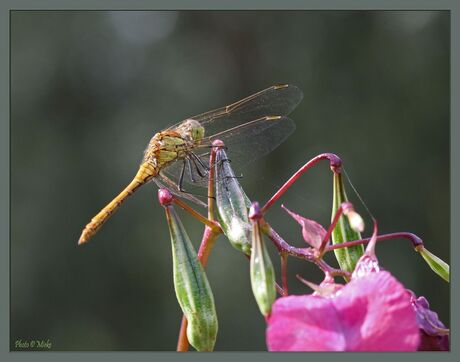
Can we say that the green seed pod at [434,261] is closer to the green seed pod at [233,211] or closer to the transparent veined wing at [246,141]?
the green seed pod at [233,211]

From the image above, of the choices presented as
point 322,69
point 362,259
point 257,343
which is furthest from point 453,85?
point 322,69

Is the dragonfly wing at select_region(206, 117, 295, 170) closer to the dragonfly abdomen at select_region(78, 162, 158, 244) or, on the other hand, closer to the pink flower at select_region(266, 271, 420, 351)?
the dragonfly abdomen at select_region(78, 162, 158, 244)

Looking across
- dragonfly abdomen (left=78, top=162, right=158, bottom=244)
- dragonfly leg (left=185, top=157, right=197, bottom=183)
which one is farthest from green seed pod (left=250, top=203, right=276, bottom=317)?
dragonfly abdomen (left=78, top=162, right=158, bottom=244)

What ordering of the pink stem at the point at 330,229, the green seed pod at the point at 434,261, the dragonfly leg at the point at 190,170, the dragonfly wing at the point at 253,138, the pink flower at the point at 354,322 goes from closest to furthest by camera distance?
the pink flower at the point at 354,322 → the pink stem at the point at 330,229 → the green seed pod at the point at 434,261 → the dragonfly leg at the point at 190,170 → the dragonfly wing at the point at 253,138

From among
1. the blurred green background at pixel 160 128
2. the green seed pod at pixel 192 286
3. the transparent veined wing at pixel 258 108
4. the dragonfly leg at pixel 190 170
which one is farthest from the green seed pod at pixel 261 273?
the blurred green background at pixel 160 128

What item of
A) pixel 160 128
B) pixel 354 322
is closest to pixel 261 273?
pixel 354 322

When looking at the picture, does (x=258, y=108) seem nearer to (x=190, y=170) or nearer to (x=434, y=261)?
(x=190, y=170)

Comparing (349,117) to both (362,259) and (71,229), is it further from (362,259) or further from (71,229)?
(362,259)
